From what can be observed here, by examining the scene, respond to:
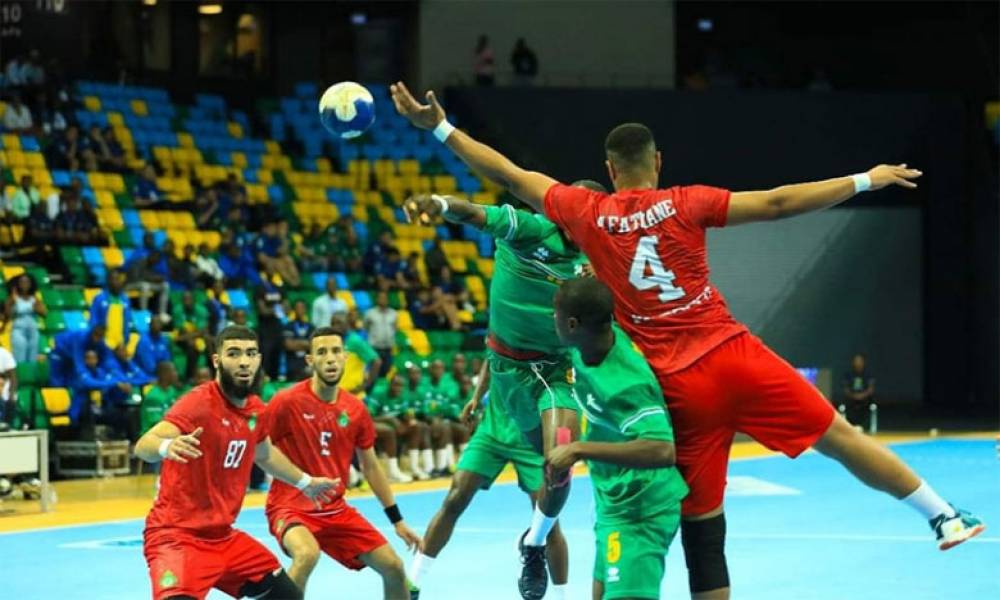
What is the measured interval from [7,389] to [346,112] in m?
10.1

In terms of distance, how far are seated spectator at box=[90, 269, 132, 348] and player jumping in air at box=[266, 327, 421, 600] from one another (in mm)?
10268

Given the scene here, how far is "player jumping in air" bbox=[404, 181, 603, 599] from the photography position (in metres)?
9.75

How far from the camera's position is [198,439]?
846cm

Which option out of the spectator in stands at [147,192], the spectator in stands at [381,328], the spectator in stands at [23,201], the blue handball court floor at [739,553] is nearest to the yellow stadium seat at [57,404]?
the spectator in stands at [23,201]

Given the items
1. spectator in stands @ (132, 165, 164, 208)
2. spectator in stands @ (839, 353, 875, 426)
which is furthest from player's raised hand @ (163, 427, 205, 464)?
spectator in stands @ (839, 353, 875, 426)

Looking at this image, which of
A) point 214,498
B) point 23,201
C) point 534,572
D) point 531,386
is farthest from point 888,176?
point 23,201

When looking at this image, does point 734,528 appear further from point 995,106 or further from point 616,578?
point 995,106

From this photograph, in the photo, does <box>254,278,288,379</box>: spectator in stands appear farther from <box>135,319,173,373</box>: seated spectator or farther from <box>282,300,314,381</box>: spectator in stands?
<box>135,319,173,373</box>: seated spectator

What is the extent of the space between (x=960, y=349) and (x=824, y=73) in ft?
20.6

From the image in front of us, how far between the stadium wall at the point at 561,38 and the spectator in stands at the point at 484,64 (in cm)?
61

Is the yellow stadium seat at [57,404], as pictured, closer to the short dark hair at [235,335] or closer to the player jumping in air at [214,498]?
the player jumping in air at [214,498]

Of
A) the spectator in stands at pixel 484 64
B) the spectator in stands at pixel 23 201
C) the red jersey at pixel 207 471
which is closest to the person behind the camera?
the red jersey at pixel 207 471

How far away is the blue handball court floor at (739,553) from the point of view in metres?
11.8

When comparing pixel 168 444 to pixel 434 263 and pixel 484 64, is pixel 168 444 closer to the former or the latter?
pixel 434 263
